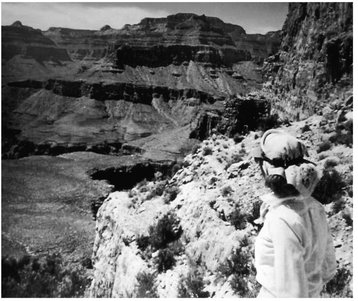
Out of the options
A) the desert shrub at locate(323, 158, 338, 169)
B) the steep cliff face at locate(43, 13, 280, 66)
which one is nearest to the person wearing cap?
the desert shrub at locate(323, 158, 338, 169)

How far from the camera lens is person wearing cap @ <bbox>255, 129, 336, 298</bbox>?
1.78m

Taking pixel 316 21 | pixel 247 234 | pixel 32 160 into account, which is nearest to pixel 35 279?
pixel 247 234

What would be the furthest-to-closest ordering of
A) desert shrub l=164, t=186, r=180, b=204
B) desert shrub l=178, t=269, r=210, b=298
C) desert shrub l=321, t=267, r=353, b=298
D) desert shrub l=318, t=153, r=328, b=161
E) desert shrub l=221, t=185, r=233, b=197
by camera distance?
desert shrub l=164, t=186, r=180, b=204 → desert shrub l=318, t=153, r=328, b=161 → desert shrub l=221, t=185, r=233, b=197 → desert shrub l=178, t=269, r=210, b=298 → desert shrub l=321, t=267, r=353, b=298

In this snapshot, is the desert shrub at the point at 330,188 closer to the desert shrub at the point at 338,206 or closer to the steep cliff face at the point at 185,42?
the desert shrub at the point at 338,206

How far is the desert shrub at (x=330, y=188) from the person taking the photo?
578 centimetres

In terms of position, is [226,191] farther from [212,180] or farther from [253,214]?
[253,214]

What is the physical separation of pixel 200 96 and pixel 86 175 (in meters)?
32.7

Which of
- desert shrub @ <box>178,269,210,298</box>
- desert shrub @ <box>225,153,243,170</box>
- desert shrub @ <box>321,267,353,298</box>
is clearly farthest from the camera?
desert shrub @ <box>225,153,243,170</box>

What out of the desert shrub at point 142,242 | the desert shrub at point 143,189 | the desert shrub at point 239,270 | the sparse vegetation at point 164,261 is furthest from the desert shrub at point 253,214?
the desert shrub at point 143,189

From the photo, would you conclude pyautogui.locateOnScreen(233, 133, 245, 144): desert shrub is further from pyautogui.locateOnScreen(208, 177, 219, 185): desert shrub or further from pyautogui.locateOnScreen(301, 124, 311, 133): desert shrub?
pyautogui.locateOnScreen(208, 177, 219, 185): desert shrub

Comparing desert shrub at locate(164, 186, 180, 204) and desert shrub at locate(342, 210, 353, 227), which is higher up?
desert shrub at locate(164, 186, 180, 204)

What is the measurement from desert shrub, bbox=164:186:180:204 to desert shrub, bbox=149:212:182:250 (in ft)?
2.13

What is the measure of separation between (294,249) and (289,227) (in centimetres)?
8

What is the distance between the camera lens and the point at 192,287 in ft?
16.6
